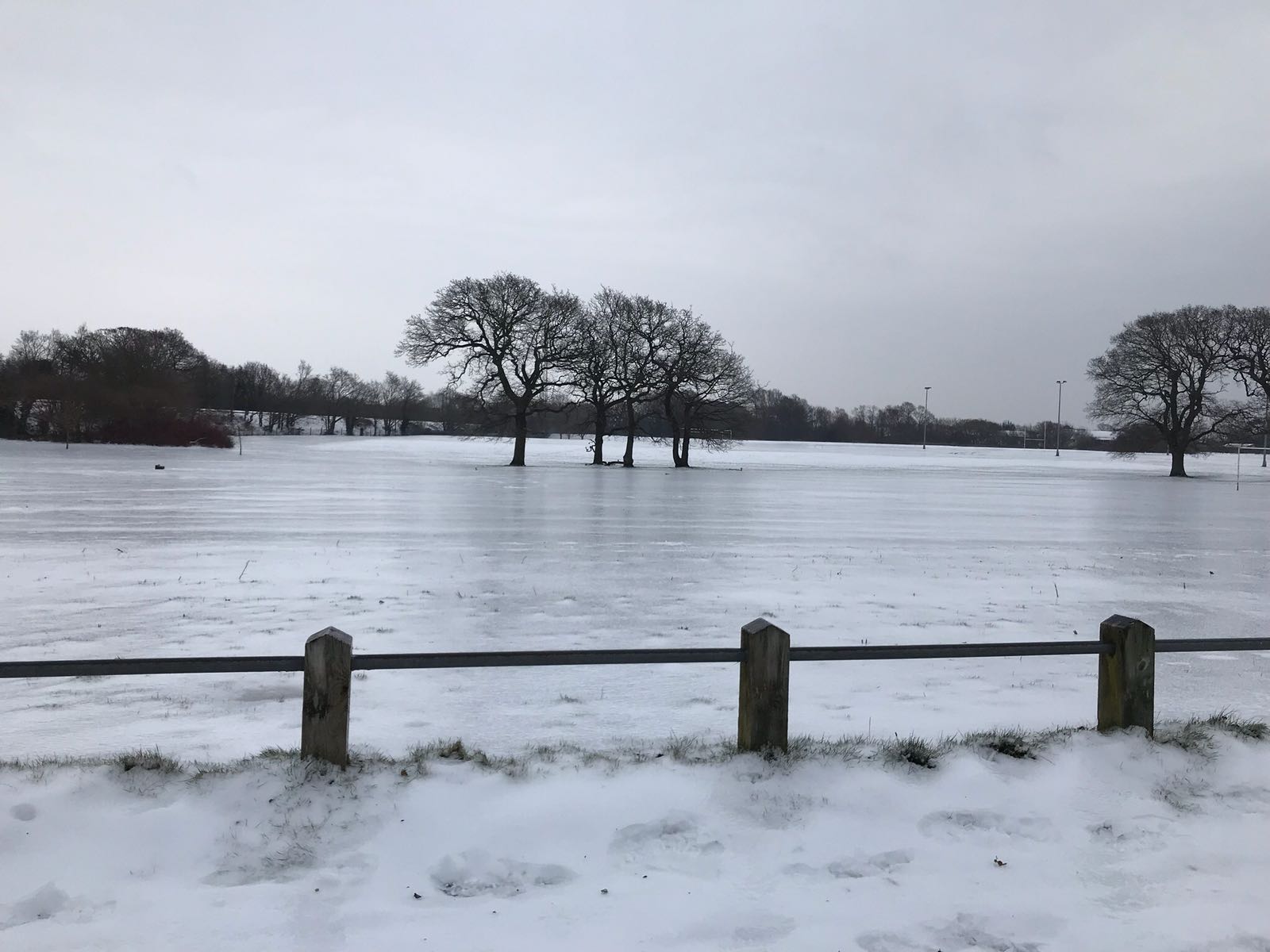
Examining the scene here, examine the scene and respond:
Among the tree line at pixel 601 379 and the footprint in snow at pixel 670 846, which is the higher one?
the tree line at pixel 601 379

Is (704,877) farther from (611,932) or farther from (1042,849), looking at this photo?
(1042,849)

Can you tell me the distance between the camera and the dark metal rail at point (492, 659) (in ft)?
14.2

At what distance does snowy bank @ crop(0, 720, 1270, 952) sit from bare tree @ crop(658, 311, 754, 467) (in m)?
47.3

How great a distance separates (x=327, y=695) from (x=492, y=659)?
846mm

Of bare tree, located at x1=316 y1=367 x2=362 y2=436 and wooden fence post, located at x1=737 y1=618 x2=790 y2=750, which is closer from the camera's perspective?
wooden fence post, located at x1=737 y1=618 x2=790 y2=750

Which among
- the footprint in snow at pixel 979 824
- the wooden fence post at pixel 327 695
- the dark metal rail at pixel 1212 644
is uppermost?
the dark metal rail at pixel 1212 644

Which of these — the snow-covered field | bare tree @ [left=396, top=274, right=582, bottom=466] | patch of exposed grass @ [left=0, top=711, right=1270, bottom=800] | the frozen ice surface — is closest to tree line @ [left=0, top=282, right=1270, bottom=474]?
bare tree @ [left=396, top=274, right=582, bottom=466]

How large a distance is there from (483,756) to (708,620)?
507cm

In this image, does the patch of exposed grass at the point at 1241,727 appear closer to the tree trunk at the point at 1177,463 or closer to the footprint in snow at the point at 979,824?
the footprint in snow at the point at 979,824

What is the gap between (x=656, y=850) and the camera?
4297mm

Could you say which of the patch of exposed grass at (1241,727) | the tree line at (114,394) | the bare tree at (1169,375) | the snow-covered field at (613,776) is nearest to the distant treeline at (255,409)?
the tree line at (114,394)

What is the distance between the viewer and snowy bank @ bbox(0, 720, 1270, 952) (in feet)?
12.1

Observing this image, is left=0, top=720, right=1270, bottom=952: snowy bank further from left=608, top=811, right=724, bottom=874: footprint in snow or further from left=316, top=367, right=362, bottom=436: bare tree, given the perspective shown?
left=316, top=367, right=362, bottom=436: bare tree

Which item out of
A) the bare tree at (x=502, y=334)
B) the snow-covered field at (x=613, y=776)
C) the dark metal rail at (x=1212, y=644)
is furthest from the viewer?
the bare tree at (x=502, y=334)
